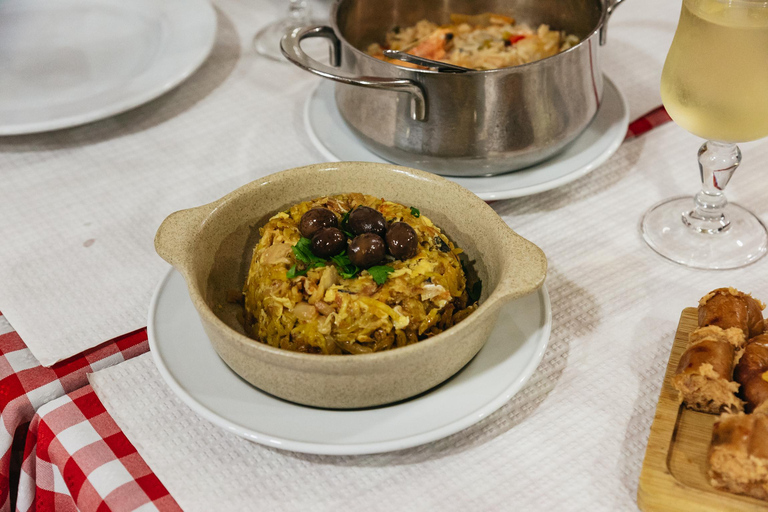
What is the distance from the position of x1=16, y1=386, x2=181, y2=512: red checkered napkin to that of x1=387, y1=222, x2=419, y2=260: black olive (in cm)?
45

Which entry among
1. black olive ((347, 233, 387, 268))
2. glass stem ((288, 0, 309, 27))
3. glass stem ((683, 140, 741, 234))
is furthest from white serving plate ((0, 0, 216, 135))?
glass stem ((683, 140, 741, 234))

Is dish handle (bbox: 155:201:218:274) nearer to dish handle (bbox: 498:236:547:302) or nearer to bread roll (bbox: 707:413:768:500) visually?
dish handle (bbox: 498:236:547:302)

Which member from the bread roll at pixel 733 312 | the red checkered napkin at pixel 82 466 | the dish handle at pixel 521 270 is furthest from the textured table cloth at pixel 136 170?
the bread roll at pixel 733 312

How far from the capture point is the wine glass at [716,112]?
1152 millimetres

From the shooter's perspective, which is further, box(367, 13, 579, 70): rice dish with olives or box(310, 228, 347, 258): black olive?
box(367, 13, 579, 70): rice dish with olives

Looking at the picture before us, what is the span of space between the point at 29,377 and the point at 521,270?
783 millimetres

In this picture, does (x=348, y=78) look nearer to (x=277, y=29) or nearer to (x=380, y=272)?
(x=380, y=272)

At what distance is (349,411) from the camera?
0.95 m

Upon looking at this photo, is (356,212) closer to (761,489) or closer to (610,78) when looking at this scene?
(761,489)

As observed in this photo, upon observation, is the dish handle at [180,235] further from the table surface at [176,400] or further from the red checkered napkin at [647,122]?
the red checkered napkin at [647,122]

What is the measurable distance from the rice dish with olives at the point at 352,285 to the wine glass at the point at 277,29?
1.05 metres

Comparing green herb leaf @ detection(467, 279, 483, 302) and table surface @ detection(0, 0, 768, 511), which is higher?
green herb leaf @ detection(467, 279, 483, 302)

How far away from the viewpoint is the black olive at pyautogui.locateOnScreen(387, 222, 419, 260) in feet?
3.39

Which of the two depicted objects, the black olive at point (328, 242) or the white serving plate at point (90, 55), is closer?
the black olive at point (328, 242)
